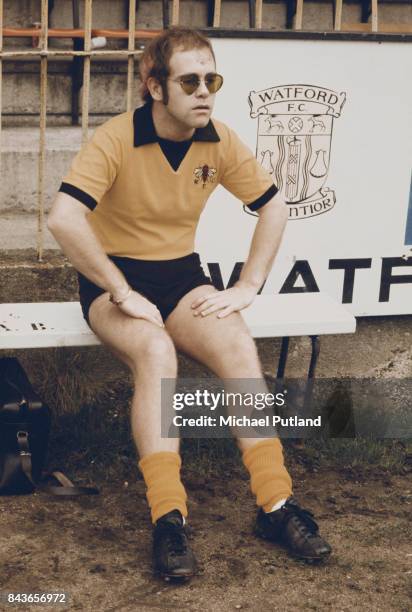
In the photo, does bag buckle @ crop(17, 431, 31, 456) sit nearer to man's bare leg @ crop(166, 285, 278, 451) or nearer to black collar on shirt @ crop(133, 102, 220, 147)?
man's bare leg @ crop(166, 285, 278, 451)

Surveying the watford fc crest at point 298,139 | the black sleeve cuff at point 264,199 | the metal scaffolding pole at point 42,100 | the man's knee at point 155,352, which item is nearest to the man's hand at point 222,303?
the man's knee at point 155,352

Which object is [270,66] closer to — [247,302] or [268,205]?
[268,205]

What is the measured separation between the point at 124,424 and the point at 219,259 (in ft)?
2.57

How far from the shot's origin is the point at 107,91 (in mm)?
6832

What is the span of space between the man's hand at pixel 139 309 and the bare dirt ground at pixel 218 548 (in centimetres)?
71

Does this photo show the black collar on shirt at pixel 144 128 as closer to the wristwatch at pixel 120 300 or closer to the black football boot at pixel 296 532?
Result: the wristwatch at pixel 120 300

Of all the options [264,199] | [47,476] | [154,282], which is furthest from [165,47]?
[47,476]

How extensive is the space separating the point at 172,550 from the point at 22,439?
0.76 meters

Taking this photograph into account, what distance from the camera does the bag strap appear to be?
3.87 m

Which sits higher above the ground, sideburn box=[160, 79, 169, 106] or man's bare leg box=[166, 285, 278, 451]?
sideburn box=[160, 79, 169, 106]

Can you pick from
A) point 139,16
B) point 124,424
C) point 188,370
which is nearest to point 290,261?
point 188,370

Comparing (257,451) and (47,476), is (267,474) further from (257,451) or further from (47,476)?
(47,476)

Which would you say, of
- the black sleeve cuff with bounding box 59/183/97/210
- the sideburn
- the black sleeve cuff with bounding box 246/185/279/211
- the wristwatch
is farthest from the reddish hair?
the wristwatch

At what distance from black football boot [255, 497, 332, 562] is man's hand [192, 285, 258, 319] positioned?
2.21 ft
